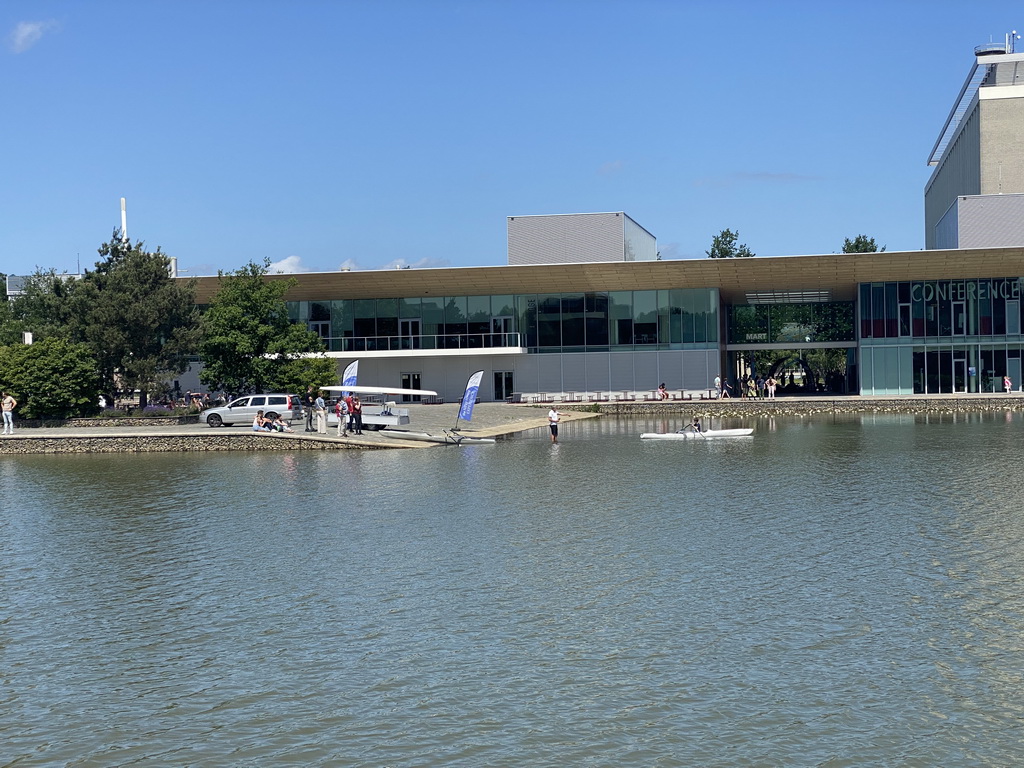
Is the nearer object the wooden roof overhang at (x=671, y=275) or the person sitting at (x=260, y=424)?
the person sitting at (x=260, y=424)

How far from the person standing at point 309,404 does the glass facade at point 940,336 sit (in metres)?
36.2

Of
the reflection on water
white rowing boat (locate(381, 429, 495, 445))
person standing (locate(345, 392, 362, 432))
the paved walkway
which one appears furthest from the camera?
person standing (locate(345, 392, 362, 432))

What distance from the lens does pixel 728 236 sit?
12212 centimetres

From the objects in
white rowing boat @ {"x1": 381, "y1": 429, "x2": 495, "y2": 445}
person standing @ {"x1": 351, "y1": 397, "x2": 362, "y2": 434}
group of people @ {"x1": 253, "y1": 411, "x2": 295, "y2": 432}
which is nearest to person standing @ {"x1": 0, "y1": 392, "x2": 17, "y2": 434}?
group of people @ {"x1": 253, "y1": 411, "x2": 295, "y2": 432}

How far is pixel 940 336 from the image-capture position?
70312 mm

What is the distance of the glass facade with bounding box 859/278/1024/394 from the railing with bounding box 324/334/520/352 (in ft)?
76.4

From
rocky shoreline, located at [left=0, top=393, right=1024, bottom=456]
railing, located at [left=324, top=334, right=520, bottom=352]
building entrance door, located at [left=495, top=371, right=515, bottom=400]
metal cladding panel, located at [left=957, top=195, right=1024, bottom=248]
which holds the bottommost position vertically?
rocky shoreline, located at [left=0, top=393, right=1024, bottom=456]

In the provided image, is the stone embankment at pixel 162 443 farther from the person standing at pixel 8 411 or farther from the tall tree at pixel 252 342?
the tall tree at pixel 252 342

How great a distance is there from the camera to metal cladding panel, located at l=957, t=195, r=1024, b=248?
231ft

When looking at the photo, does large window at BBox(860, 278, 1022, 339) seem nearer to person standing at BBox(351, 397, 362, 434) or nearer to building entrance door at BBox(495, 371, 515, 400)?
building entrance door at BBox(495, 371, 515, 400)

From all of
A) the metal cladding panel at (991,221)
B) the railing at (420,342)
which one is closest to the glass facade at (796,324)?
the metal cladding panel at (991,221)

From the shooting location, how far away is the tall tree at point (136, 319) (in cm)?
5584

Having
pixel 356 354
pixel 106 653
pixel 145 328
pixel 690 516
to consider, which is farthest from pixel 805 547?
pixel 356 354

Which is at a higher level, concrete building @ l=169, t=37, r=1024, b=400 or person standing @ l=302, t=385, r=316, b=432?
concrete building @ l=169, t=37, r=1024, b=400
